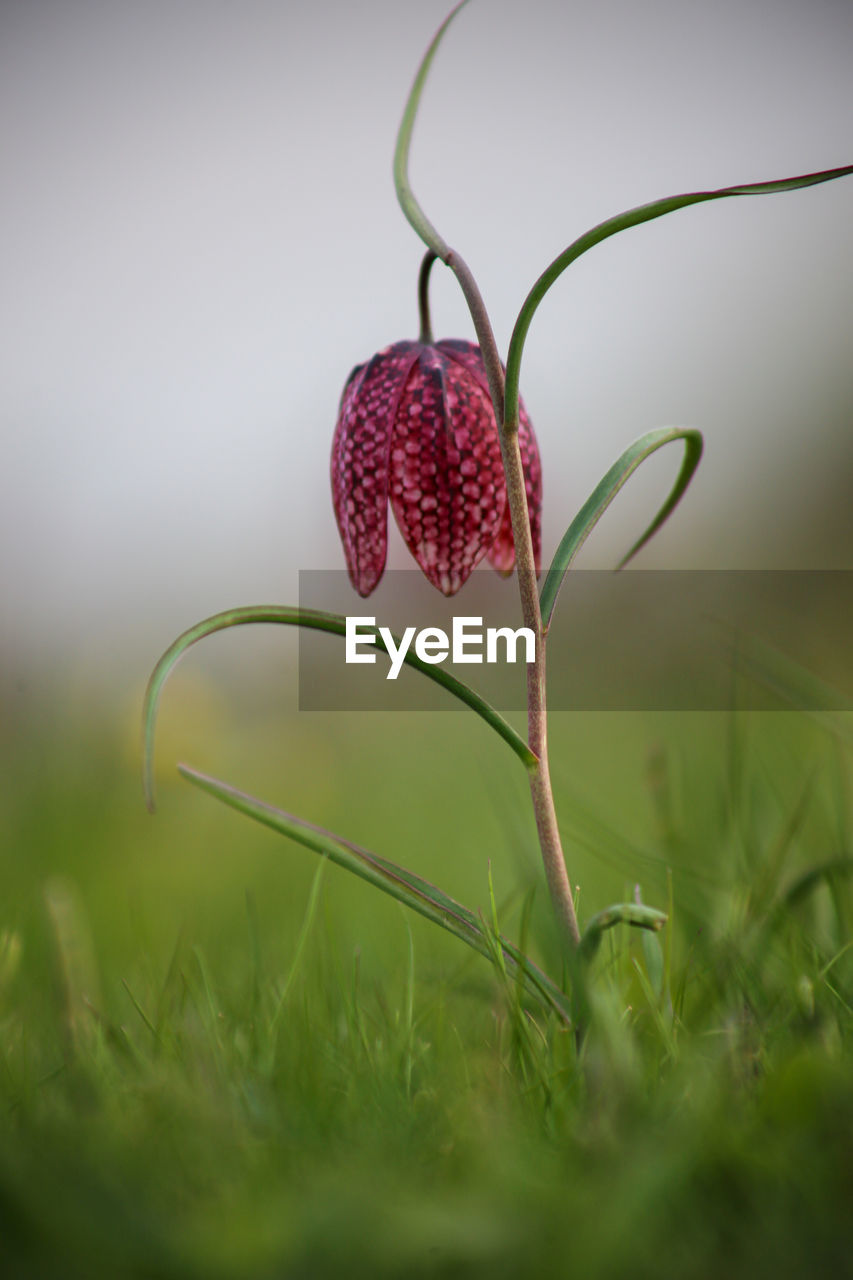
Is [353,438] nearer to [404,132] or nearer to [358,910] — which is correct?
[404,132]

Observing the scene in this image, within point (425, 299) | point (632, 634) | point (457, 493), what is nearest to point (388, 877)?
point (457, 493)

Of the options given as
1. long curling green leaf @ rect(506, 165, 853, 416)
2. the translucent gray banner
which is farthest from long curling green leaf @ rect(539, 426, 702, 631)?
the translucent gray banner

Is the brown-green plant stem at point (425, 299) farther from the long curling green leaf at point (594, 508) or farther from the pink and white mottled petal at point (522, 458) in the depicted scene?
the long curling green leaf at point (594, 508)

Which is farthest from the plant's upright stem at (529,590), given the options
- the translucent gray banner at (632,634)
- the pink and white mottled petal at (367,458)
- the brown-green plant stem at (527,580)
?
the translucent gray banner at (632,634)

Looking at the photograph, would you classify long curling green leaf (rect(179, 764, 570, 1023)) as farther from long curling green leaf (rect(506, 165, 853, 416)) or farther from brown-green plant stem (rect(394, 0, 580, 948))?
long curling green leaf (rect(506, 165, 853, 416))

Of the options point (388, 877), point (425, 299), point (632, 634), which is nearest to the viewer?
point (388, 877)

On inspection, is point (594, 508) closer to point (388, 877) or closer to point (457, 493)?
point (457, 493)

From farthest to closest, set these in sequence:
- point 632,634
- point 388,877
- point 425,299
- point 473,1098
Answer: point 632,634
point 425,299
point 388,877
point 473,1098
